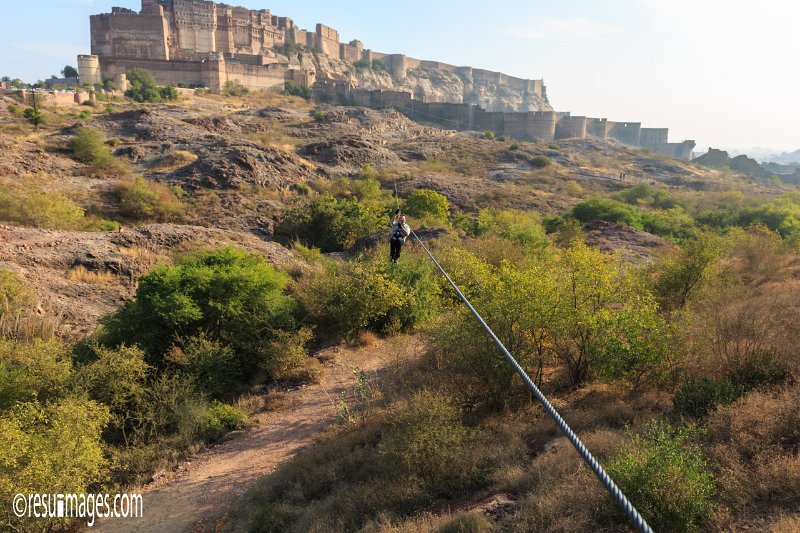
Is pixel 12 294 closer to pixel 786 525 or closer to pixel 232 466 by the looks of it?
pixel 232 466

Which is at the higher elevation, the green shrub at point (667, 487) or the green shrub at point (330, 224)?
the green shrub at point (667, 487)

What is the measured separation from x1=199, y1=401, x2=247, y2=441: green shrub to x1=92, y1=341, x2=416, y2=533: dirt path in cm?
33

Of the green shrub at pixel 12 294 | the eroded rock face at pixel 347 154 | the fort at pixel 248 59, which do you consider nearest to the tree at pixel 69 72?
the fort at pixel 248 59

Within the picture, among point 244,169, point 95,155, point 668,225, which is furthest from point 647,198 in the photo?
point 95,155

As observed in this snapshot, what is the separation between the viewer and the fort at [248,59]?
59938mm

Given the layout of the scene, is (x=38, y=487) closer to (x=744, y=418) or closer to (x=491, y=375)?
(x=491, y=375)

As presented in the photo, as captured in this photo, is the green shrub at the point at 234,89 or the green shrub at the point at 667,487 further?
the green shrub at the point at 234,89

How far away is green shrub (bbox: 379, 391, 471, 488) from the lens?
18.1 ft

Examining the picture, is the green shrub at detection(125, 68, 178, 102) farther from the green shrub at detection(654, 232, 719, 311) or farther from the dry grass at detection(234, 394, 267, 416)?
the green shrub at detection(654, 232, 719, 311)

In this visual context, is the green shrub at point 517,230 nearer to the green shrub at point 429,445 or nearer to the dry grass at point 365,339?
the dry grass at point 365,339

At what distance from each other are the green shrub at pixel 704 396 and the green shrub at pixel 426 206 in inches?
762

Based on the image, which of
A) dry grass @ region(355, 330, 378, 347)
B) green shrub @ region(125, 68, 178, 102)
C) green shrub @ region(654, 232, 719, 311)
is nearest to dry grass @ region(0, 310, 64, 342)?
dry grass @ region(355, 330, 378, 347)

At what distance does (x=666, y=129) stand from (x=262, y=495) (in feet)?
401

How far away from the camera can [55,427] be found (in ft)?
21.2
